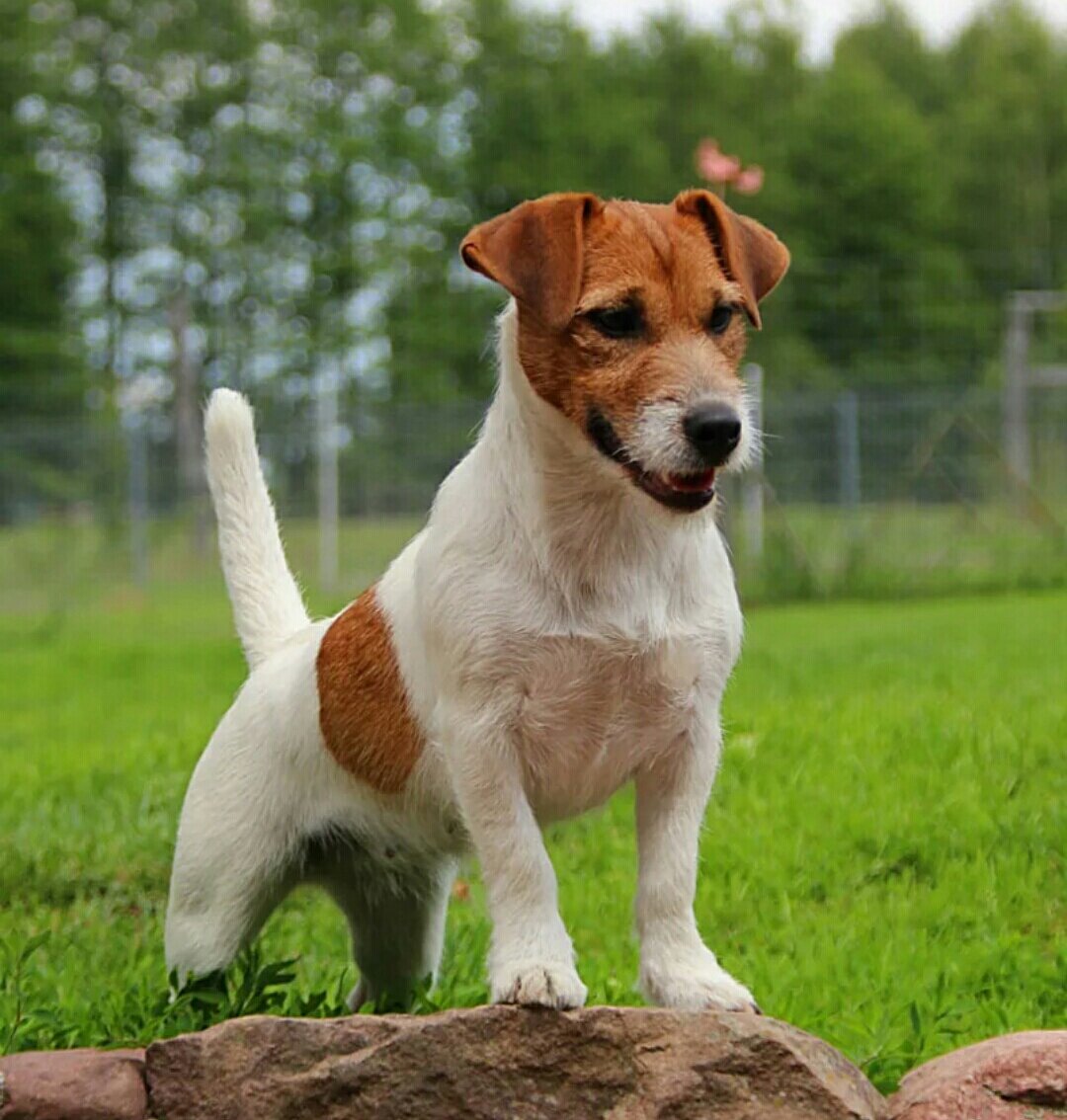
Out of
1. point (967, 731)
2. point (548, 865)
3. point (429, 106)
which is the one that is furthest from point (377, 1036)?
point (429, 106)

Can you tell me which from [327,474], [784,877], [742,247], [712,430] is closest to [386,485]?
[327,474]

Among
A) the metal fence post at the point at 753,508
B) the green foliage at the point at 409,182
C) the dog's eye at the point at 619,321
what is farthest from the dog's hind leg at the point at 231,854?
the green foliage at the point at 409,182

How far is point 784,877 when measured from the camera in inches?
200

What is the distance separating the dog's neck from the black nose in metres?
0.21

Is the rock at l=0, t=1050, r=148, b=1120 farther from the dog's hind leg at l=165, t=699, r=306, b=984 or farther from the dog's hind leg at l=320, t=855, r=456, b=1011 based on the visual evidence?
the dog's hind leg at l=320, t=855, r=456, b=1011

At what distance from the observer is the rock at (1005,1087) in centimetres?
303

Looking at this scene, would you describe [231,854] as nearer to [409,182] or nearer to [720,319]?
[720,319]

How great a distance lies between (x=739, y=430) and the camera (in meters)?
2.97

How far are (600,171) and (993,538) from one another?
2284 cm

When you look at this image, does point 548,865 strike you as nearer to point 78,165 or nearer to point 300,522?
point 300,522

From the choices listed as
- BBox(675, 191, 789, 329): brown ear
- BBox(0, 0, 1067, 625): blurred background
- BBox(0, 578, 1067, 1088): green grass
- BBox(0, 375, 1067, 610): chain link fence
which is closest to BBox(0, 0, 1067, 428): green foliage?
BBox(0, 0, 1067, 625): blurred background

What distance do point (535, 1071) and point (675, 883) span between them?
0.43 metres

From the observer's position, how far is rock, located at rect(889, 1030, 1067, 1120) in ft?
9.93

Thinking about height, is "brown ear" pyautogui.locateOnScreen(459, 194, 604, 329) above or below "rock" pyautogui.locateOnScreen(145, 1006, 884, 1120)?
above
